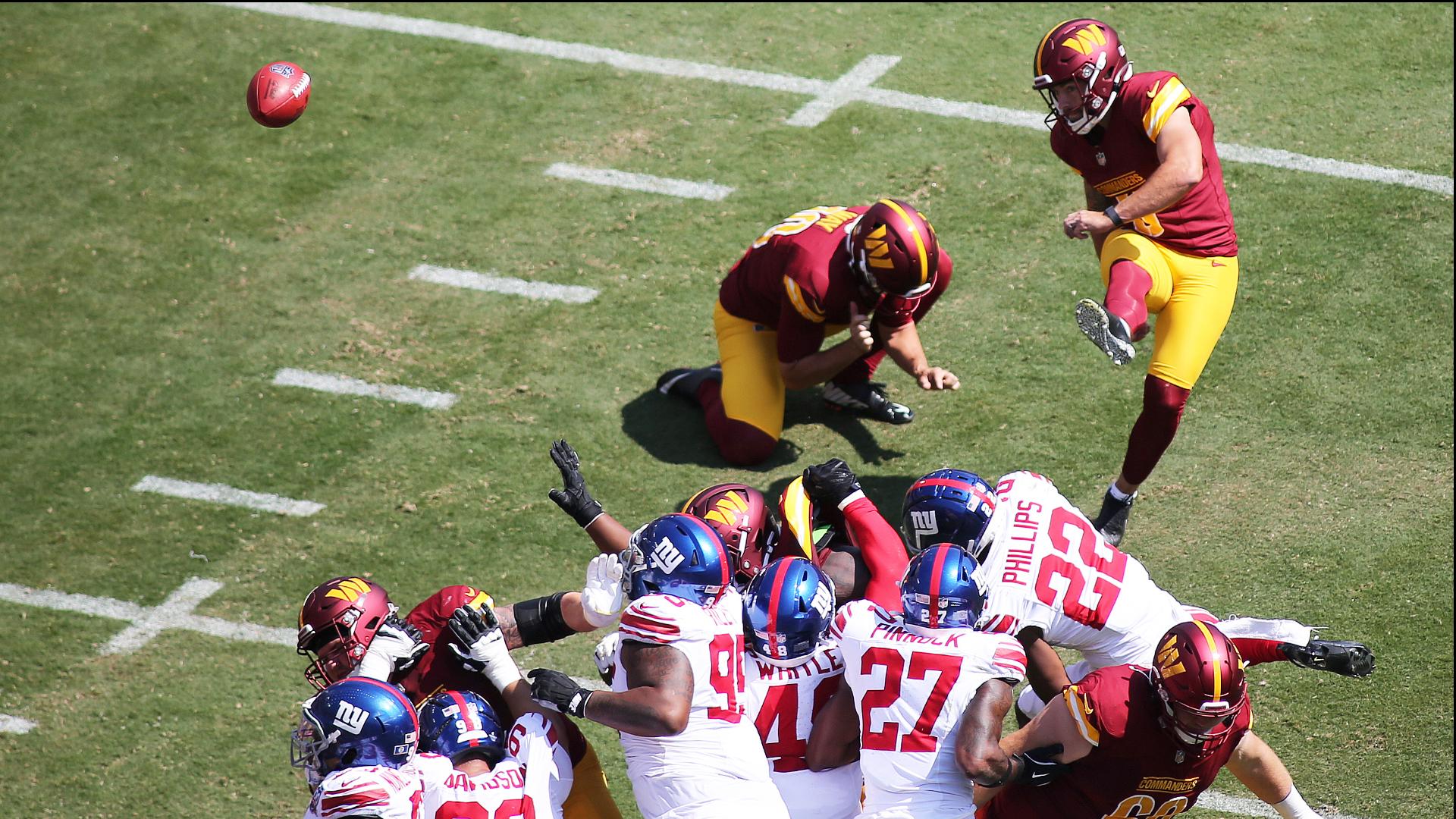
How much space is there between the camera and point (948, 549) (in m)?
4.06

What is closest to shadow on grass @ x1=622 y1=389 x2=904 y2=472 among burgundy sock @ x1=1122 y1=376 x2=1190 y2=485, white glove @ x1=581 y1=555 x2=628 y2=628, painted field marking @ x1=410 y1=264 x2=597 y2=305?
A: painted field marking @ x1=410 y1=264 x2=597 y2=305

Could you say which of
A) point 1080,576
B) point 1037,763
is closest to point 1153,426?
point 1080,576

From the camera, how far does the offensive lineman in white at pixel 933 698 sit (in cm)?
394

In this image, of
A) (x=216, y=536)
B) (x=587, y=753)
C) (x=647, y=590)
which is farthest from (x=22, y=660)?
(x=647, y=590)

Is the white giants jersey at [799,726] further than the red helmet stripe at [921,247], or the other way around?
the red helmet stripe at [921,247]

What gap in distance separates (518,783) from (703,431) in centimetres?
326

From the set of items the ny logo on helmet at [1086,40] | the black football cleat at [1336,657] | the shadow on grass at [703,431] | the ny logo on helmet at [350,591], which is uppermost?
the ny logo on helmet at [1086,40]

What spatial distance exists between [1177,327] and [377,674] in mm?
3586

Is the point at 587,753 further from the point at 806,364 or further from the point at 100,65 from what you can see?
the point at 100,65

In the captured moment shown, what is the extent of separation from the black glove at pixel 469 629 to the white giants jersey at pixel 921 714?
3.96ft

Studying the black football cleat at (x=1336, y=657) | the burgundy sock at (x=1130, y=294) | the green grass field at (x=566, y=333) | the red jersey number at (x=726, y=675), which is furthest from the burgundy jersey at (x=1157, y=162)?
the red jersey number at (x=726, y=675)

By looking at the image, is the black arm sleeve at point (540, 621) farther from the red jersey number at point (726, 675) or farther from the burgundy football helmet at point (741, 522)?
the red jersey number at point (726, 675)

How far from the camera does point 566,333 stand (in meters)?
7.64

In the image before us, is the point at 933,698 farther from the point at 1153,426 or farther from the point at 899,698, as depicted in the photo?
the point at 1153,426
